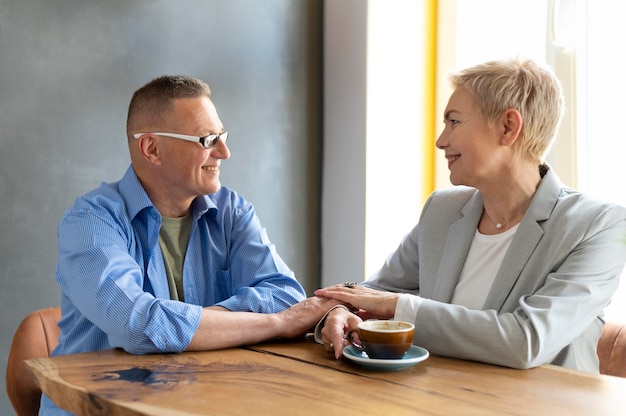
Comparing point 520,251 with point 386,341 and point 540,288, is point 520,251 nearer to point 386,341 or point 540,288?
point 540,288

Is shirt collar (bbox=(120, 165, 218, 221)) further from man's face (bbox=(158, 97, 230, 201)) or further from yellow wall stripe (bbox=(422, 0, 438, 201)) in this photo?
yellow wall stripe (bbox=(422, 0, 438, 201))

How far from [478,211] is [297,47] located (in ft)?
5.53

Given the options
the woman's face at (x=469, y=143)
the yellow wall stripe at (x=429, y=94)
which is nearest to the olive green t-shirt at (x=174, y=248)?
the woman's face at (x=469, y=143)

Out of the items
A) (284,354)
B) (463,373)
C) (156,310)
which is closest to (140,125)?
(156,310)

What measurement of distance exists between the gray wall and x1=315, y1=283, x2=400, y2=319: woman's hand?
4.03 feet

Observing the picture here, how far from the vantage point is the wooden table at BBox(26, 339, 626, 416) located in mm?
1239

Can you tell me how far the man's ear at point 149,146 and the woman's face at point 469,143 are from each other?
835mm

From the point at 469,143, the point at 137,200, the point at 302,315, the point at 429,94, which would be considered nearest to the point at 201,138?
the point at 137,200

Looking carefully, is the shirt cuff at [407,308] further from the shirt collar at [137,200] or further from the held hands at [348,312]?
the shirt collar at [137,200]

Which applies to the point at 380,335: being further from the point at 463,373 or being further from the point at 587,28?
the point at 587,28

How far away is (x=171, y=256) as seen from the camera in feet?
6.89

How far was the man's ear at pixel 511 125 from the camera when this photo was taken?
6.29 ft

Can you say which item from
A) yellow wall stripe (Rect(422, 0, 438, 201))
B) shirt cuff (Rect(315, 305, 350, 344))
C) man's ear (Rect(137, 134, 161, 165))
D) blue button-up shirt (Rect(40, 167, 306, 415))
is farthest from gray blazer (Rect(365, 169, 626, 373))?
yellow wall stripe (Rect(422, 0, 438, 201))

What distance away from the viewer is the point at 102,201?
196 cm
